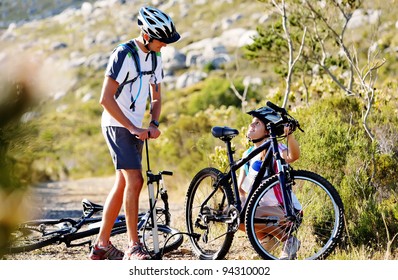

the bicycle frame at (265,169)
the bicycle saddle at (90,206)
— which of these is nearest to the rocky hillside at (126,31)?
the bicycle saddle at (90,206)

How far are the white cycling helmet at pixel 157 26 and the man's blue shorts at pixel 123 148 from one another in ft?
2.09

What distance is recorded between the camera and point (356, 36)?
139 feet

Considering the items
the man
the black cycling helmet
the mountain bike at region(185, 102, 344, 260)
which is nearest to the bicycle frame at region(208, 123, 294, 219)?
the mountain bike at region(185, 102, 344, 260)

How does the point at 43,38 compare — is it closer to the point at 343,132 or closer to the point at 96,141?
the point at 96,141

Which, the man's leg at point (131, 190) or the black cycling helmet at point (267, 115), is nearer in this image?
the man's leg at point (131, 190)

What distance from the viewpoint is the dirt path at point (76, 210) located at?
5.88 metres

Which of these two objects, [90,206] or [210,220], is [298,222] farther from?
[90,206]

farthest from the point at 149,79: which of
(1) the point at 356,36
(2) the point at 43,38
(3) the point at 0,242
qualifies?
(2) the point at 43,38

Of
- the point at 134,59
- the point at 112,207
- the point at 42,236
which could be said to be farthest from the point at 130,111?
the point at 42,236

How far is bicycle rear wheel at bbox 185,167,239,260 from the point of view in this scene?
17.5ft

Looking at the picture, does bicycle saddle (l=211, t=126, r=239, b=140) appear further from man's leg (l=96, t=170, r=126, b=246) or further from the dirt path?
the dirt path

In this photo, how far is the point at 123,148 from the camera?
16.6ft

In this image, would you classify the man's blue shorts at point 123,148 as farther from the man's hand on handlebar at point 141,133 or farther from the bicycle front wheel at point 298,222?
the bicycle front wheel at point 298,222

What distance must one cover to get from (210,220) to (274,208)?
0.50 meters
